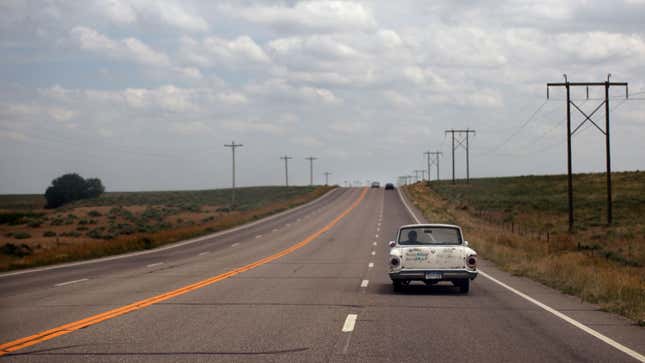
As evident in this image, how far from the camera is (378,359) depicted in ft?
28.0

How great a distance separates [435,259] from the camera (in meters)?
16.4

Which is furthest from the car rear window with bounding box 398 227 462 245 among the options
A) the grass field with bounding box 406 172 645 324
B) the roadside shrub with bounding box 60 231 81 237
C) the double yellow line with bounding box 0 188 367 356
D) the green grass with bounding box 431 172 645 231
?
the roadside shrub with bounding box 60 231 81 237

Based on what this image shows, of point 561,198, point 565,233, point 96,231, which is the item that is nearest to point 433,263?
point 565,233

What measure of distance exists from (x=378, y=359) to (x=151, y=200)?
5747 inches

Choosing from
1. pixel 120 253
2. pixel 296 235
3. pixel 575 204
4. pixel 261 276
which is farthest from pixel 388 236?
pixel 575 204

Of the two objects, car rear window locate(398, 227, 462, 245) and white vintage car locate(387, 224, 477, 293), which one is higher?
car rear window locate(398, 227, 462, 245)

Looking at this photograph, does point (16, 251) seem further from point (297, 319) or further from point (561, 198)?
point (561, 198)

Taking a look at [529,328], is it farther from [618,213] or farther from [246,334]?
[618,213]

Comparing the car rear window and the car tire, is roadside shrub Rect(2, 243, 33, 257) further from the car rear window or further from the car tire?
the car tire

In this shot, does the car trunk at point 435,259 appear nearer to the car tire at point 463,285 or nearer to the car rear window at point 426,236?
the car tire at point 463,285

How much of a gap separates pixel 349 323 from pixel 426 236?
659 centimetres

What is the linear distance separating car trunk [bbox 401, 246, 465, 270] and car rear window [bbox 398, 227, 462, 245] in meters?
0.69

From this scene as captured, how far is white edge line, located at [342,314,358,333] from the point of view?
428 inches

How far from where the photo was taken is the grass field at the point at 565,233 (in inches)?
672
